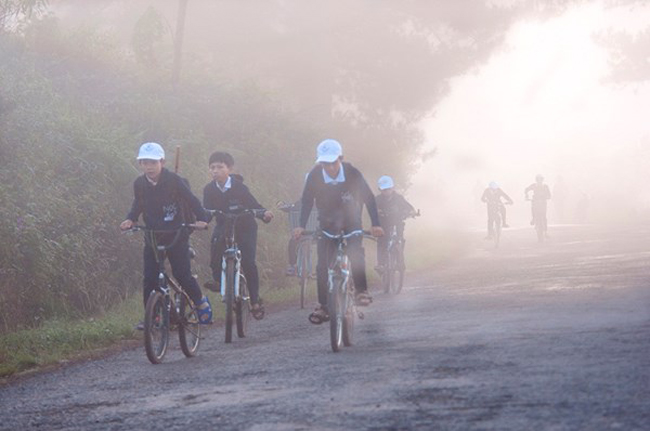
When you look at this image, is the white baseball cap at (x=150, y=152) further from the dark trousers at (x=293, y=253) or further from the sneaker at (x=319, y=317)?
the dark trousers at (x=293, y=253)

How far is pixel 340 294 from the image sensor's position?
36.1 feet

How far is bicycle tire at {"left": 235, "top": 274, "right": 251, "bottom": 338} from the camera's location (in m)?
12.8

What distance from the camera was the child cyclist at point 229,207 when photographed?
42.7 feet

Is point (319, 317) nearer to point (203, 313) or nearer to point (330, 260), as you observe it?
point (330, 260)

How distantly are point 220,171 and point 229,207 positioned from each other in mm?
429

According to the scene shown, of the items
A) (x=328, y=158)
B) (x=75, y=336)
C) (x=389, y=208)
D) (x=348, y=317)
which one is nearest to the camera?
(x=348, y=317)

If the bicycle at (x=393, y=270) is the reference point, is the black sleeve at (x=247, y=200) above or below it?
above

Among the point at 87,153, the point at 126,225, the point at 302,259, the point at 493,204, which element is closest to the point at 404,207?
the point at 302,259

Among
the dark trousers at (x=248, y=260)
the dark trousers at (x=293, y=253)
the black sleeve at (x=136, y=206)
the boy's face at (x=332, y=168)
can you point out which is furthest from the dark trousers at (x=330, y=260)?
the dark trousers at (x=293, y=253)

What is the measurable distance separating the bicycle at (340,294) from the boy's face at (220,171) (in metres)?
2.09

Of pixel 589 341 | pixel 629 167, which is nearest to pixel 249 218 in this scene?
pixel 589 341

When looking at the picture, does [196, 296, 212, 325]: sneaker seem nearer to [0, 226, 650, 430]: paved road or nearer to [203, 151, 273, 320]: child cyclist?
[0, 226, 650, 430]: paved road

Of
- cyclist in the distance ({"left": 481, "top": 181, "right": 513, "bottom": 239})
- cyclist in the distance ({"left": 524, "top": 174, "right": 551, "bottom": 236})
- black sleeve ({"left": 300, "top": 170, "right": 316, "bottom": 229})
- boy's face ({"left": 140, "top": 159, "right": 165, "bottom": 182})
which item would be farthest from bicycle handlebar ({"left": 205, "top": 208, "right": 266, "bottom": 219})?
cyclist in the distance ({"left": 524, "top": 174, "right": 551, "bottom": 236})

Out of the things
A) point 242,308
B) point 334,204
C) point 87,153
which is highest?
point 87,153
